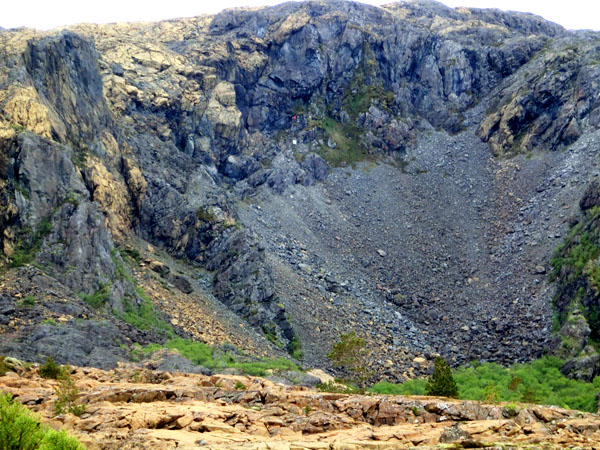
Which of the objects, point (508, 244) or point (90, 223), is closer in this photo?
point (90, 223)

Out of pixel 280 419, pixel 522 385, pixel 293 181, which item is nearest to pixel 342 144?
pixel 293 181

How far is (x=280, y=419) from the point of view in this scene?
2117 cm

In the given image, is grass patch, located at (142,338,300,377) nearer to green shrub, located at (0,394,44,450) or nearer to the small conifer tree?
the small conifer tree

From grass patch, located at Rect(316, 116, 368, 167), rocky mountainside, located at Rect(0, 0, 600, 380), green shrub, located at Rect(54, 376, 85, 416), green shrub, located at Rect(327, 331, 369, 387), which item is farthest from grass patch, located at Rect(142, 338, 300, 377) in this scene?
grass patch, located at Rect(316, 116, 368, 167)

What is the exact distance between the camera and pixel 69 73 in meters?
57.6

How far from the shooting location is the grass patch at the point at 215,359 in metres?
37.5

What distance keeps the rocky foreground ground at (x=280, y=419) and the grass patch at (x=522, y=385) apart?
15.1 m

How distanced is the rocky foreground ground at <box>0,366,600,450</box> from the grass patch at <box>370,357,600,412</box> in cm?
1505

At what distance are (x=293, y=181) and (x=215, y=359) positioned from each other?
167 feet

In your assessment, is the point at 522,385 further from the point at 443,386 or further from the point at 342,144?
the point at 342,144

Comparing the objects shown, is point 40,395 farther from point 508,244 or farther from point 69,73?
→ point 508,244

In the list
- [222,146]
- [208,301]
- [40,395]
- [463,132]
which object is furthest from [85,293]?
[463,132]

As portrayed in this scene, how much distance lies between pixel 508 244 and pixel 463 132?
123ft

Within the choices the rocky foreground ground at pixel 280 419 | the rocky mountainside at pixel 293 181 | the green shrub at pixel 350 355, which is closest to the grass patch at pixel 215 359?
the rocky mountainside at pixel 293 181
